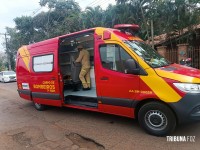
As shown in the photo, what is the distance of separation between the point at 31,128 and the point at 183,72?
3.93 metres

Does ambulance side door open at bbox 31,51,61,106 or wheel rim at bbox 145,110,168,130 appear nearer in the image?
wheel rim at bbox 145,110,168,130

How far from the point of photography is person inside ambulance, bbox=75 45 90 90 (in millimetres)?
7039

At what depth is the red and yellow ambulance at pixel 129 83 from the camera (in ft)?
13.5

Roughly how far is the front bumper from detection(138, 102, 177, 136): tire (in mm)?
196

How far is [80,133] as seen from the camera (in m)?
5.00

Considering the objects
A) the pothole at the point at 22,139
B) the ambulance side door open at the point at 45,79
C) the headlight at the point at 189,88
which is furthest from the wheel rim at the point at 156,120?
the ambulance side door open at the point at 45,79

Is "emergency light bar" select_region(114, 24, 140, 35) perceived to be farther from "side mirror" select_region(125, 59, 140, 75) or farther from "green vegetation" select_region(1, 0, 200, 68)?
"green vegetation" select_region(1, 0, 200, 68)

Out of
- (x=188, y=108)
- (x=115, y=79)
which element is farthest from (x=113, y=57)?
(x=188, y=108)

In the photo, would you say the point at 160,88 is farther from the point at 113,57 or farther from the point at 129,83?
the point at 113,57

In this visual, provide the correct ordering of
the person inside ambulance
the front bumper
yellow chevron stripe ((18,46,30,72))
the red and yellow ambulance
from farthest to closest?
1. yellow chevron stripe ((18,46,30,72))
2. the person inside ambulance
3. the red and yellow ambulance
4. the front bumper

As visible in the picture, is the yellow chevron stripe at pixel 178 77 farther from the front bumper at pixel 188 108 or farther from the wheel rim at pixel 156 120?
the wheel rim at pixel 156 120

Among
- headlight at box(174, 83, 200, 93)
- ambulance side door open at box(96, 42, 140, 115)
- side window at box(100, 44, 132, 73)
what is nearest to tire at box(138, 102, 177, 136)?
ambulance side door open at box(96, 42, 140, 115)

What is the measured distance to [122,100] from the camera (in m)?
4.86

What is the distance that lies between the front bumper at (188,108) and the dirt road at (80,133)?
1.63ft
